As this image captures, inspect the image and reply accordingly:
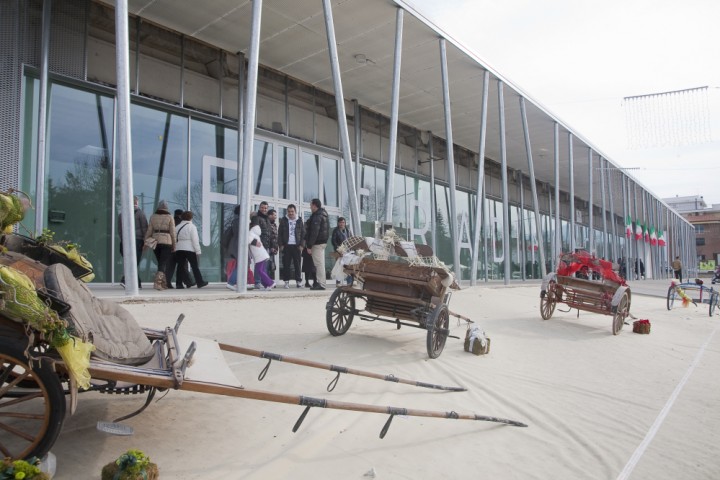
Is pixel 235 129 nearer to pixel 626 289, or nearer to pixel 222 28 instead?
pixel 222 28

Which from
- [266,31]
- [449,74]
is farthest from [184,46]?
[449,74]

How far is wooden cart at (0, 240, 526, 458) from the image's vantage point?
2291mm

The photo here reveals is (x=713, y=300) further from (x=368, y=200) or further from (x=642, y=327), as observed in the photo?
(x=368, y=200)

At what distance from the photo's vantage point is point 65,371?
8.07 ft

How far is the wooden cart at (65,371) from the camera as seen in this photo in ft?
7.52

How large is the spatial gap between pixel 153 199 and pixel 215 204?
157cm

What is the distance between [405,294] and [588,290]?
17.1ft

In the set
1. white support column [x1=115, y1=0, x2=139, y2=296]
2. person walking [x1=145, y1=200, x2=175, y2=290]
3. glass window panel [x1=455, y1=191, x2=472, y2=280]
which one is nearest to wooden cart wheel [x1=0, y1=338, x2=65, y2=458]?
white support column [x1=115, y1=0, x2=139, y2=296]

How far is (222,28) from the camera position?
38.4 ft

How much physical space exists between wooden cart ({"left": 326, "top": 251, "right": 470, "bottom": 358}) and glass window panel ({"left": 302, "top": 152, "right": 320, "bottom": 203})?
28.8 feet

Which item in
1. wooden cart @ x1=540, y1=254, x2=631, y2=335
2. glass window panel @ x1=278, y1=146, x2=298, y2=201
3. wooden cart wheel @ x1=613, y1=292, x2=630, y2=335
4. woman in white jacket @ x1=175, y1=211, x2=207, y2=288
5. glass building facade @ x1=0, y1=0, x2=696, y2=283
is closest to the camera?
wooden cart wheel @ x1=613, y1=292, x2=630, y2=335

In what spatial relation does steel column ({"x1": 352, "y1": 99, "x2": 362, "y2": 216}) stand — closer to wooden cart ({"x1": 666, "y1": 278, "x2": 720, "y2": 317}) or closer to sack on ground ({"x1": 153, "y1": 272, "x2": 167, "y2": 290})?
sack on ground ({"x1": 153, "y1": 272, "x2": 167, "y2": 290})

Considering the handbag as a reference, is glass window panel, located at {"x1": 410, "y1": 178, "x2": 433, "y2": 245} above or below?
above

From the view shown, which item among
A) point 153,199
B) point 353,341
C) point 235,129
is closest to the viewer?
point 353,341
